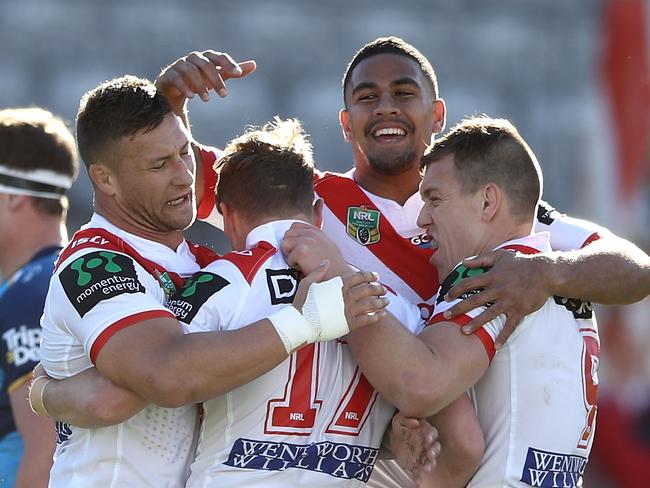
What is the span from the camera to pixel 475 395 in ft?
12.2

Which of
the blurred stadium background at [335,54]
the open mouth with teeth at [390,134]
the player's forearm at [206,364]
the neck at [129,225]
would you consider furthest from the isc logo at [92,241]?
the blurred stadium background at [335,54]

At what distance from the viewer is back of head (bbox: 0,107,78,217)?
528 cm

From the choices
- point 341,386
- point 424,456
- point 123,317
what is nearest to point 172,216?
point 123,317

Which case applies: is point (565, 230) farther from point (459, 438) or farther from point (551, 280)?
point (459, 438)

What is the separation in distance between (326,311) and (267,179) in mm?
508

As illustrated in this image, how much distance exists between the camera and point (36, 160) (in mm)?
5305

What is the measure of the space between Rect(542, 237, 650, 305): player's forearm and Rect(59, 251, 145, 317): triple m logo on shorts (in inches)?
51.8

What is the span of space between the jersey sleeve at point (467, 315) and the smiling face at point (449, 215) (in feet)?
0.37

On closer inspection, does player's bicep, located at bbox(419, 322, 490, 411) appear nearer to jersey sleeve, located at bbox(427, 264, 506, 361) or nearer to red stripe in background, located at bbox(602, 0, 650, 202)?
jersey sleeve, located at bbox(427, 264, 506, 361)

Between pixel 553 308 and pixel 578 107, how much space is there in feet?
38.9

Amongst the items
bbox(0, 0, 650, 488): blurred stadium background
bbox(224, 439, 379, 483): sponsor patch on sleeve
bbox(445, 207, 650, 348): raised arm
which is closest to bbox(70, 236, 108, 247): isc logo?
bbox(224, 439, 379, 483): sponsor patch on sleeve

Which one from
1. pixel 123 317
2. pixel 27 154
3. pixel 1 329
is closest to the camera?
pixel 123 317

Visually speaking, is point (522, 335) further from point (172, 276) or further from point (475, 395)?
point (172, 276)

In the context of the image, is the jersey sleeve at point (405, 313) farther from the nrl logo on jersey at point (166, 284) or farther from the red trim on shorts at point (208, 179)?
the red trim on shorts at point (208, 179)
